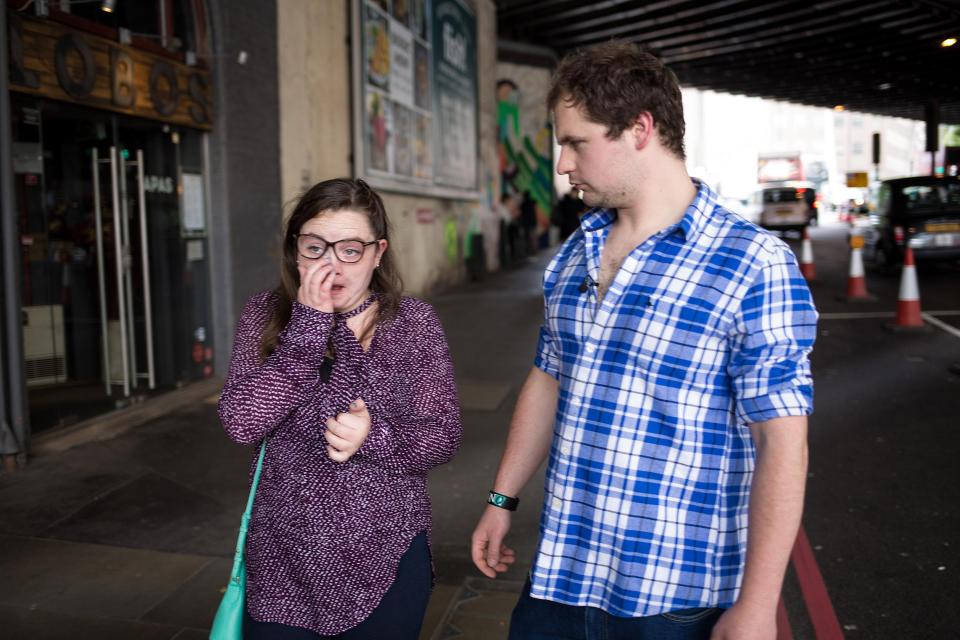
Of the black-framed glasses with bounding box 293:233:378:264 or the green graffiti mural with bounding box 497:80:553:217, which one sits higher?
the green graffiti mural with bounding box 497:80:553:217

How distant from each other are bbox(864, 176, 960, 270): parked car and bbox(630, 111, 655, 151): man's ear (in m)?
15.7

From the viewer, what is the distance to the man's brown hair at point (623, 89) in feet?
5.96

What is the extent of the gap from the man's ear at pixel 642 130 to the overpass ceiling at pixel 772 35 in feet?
53.8

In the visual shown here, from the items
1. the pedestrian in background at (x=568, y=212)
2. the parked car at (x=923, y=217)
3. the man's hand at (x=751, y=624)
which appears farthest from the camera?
the pedestrian in background at (x=568, y=212)

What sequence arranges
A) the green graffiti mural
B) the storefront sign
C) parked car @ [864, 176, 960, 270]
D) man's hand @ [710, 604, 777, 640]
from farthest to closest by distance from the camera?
the green graffiti mural < parked car @ [864, 176, 960, 270] < the storefront sign < man's hand @ [710, 604, 777, 640]

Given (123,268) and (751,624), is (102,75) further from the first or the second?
(751,624)

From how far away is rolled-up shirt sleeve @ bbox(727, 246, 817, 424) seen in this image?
1661mm

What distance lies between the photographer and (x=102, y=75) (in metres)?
6.59

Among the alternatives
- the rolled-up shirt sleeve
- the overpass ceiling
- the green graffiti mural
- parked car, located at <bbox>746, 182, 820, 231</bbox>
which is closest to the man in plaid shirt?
the rolled-up shirt sleeve

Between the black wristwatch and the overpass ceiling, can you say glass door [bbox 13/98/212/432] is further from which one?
the overpass ceiling

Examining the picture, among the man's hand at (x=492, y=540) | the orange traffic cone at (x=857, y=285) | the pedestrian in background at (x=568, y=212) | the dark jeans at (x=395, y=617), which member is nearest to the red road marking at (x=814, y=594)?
the man's hand at (x=492, y=540)

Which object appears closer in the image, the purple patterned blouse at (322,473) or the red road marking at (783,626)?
the purple patterned blouse at (322,473)

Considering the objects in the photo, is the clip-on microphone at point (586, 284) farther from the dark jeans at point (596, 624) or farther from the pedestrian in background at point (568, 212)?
the pedestrian in background at point (568, 212)

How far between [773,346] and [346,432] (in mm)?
902
